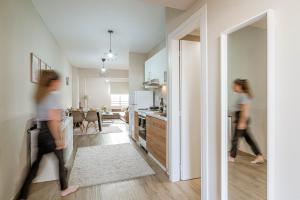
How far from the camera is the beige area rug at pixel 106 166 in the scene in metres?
2.67

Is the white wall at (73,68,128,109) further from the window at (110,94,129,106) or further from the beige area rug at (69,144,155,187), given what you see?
the beige area rug at (69,144,155,187)

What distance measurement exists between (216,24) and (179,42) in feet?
3.30

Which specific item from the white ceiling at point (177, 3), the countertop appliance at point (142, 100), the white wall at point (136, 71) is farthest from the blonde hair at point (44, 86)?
the white wall at point (136, 71)

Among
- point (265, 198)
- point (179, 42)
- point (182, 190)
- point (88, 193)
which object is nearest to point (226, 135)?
point (265, 198)

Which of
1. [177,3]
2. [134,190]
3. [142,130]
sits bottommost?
[134,190]

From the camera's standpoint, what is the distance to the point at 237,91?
1459 millimetres

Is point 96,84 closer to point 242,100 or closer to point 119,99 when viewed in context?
point 119,99

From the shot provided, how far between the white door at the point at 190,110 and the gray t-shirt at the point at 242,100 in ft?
3.83

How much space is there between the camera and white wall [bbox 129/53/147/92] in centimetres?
568

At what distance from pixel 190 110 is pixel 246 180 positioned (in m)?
1.34

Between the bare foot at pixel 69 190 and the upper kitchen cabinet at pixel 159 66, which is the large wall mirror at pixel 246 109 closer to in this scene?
the bare foot at pixel 69 190

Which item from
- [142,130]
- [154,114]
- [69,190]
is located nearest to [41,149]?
[69,190]

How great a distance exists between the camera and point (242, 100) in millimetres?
1415
